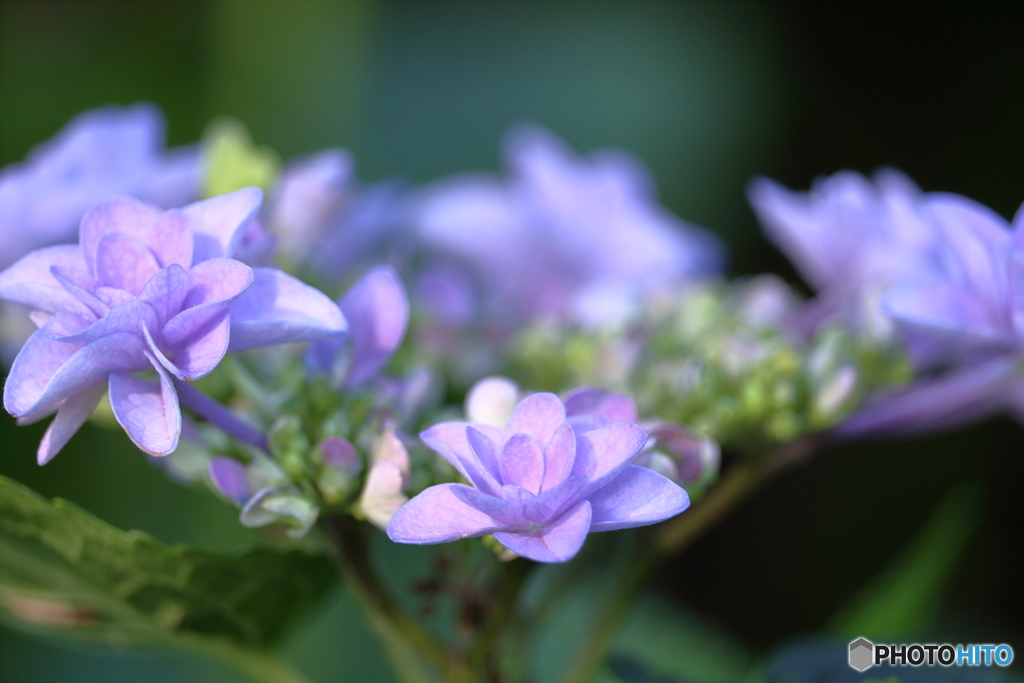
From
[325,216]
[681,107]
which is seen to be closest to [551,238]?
[325,216]

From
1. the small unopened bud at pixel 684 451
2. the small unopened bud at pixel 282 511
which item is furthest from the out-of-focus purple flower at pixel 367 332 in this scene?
the small unopened bud at pixel 684 451

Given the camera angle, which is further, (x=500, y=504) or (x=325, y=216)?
(x=325, y=216)

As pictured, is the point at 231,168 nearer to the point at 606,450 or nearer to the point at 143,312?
the point at 143,312

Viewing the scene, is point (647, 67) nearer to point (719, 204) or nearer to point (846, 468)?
point (719, 204)

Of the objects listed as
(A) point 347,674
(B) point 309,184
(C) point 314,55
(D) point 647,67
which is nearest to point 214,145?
(B) point 309,184

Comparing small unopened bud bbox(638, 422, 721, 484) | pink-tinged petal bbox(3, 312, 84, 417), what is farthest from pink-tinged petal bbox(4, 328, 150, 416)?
small unopened bud bbox(638, 422, 721, 484)

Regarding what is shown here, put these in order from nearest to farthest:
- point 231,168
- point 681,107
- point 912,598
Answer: point 231,168, point 912,598, point 681,107

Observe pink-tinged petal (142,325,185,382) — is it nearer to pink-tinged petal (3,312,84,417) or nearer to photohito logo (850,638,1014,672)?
pink-tinged petal (3,312,84,417)
